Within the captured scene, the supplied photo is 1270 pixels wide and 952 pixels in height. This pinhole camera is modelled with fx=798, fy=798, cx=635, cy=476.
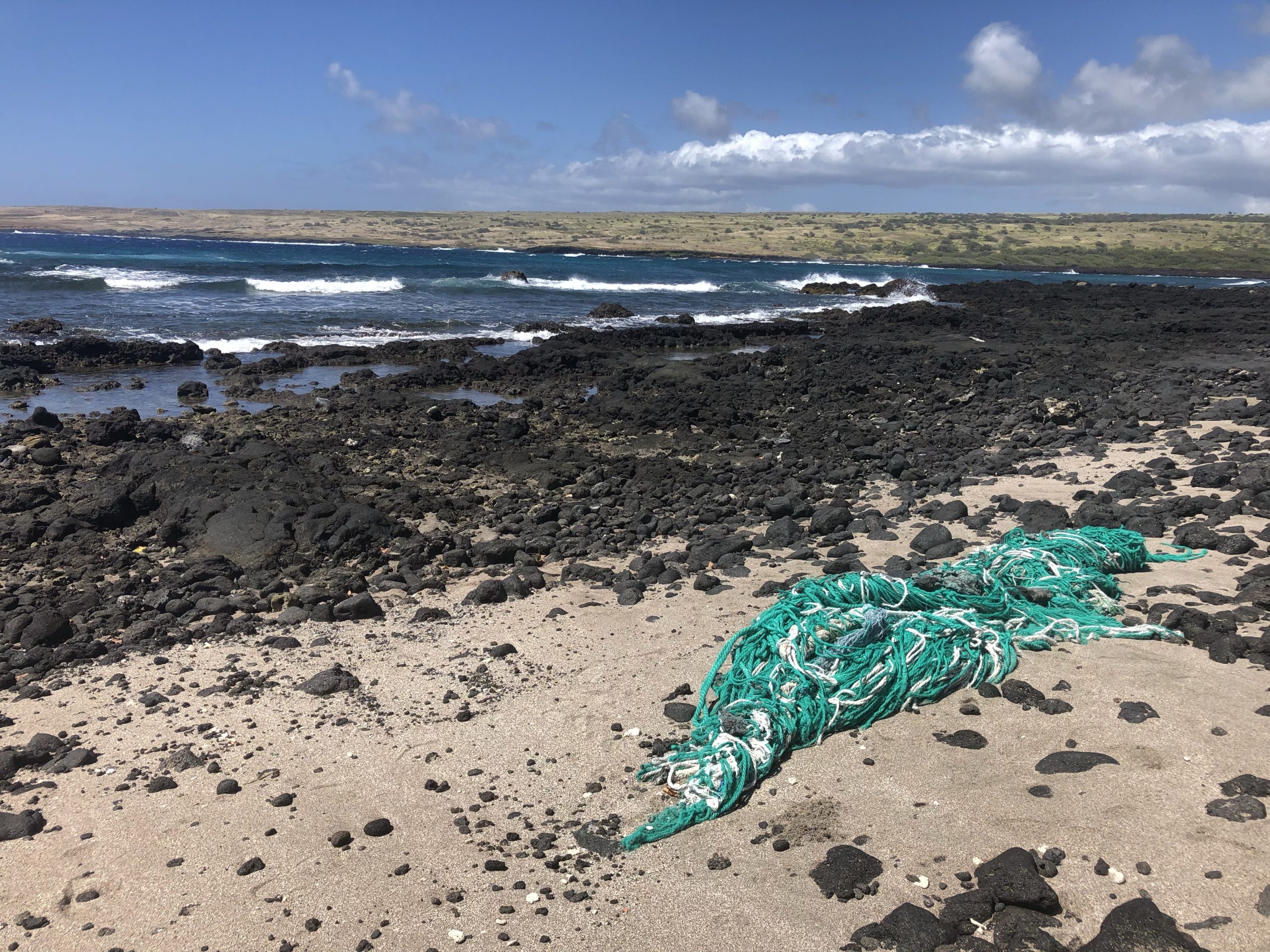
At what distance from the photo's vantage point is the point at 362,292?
127ft

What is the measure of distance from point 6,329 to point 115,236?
318ft

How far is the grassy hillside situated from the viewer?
78.4 metres

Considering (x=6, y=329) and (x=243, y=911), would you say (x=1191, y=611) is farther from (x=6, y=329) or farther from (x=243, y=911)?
(x=6, y=329)

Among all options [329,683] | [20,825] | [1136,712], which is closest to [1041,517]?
[1136,712]

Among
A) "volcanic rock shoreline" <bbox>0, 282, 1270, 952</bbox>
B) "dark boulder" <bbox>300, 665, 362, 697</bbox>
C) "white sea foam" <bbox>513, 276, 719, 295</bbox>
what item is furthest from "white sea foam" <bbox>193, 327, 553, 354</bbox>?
"white sea foam" <bbox>513, 276, 719, 295</bbox>

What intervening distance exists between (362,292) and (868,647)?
125ft

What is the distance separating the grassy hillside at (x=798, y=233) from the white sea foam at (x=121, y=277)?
54562mm

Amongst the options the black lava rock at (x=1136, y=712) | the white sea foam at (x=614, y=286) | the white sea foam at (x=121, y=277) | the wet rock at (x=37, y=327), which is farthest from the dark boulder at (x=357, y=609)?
the white sea foam at (x=614, y=286)

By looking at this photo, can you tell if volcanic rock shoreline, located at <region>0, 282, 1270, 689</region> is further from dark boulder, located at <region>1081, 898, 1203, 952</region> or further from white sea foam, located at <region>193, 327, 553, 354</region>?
dark boulder, located at <region>1081, 898, 1203, 952</region>

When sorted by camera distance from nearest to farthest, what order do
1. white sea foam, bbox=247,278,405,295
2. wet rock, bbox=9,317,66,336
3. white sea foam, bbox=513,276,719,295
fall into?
1. wet rock, bbox=9,317,66,336
2. white sea foam, bbox=247,278,405,295
3. white sea foam, bbox=513,276,719,295

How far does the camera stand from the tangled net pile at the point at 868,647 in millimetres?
4055

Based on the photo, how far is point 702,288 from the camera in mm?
46562

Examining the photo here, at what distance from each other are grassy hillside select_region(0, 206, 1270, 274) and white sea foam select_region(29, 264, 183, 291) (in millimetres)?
54562

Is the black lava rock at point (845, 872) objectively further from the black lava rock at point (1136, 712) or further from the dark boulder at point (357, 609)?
the dark boulder at point (357, 609)
